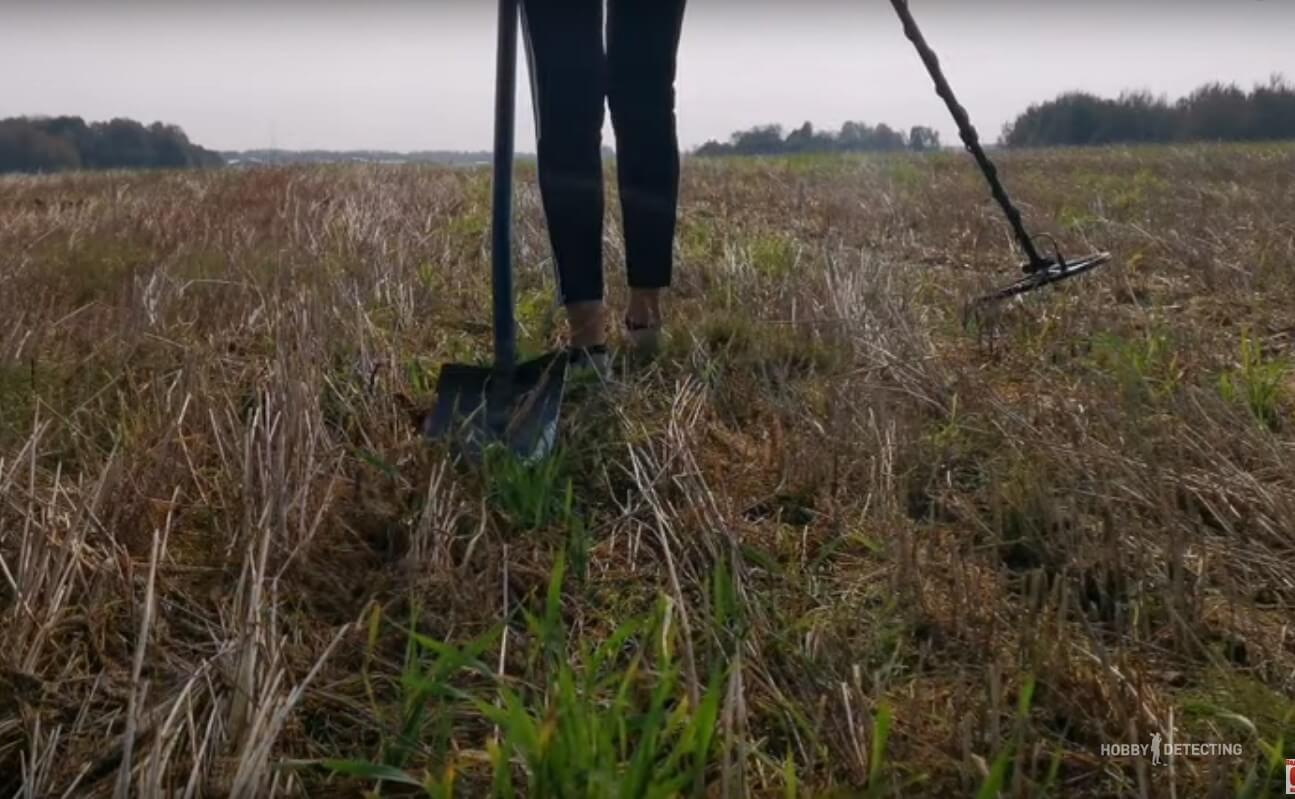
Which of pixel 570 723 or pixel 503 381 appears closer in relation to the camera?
pixel 570 723

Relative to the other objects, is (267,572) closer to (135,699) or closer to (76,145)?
(135,699)

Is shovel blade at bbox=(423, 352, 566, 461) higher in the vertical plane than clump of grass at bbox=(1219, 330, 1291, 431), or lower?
lower

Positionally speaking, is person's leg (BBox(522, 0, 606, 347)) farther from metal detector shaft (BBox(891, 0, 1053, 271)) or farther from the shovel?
metal detector shaft (BBox(891, 0, 1053, 271))

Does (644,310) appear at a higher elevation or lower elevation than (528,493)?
higher

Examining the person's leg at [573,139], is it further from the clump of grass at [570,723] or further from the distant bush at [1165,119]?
the distant bush at [1165,119]

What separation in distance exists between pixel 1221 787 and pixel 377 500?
103 cm

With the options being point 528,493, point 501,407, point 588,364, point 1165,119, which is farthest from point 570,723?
point 1165,119

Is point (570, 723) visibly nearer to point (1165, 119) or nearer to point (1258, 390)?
point (1258, 390)

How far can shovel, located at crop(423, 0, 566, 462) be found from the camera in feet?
5.57

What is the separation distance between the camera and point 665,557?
Answer: 1371 millimetres

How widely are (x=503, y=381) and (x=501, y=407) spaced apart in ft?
0.26

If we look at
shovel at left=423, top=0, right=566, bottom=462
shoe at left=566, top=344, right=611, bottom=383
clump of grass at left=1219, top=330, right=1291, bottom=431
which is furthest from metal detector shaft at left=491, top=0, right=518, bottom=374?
clump of grass at left=1219, top=330, right=1291, bottom=431

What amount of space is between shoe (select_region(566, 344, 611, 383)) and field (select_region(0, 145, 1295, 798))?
61 mm

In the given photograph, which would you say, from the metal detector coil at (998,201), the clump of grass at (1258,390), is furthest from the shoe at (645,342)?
the clump of grass at (1258,390)
